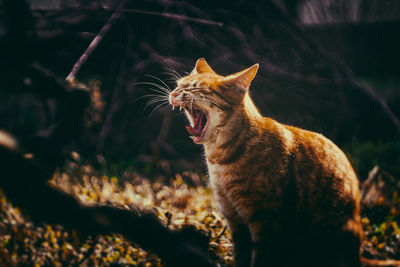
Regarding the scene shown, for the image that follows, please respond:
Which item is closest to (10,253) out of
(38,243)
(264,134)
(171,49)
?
(38,243)

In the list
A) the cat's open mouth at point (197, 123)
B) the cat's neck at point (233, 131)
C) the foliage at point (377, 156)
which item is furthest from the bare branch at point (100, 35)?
the foliage at point (377, 156)

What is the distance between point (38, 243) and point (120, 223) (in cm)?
176

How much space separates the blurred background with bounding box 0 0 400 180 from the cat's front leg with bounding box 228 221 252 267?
2.65ft

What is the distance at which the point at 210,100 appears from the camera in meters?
2.06

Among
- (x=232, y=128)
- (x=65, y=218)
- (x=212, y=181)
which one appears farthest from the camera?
(x=212, y=181)

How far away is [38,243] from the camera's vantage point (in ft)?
10.4

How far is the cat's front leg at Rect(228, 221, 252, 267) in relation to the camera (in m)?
2.26

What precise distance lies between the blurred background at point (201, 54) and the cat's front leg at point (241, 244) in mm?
808

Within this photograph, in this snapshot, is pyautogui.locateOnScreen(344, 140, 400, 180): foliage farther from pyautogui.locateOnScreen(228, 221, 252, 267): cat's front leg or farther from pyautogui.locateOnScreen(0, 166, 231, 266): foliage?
pyautogui.locateOnScreen(228, 221, 252, 267): cat's front leg

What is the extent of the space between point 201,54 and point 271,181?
1349 mm

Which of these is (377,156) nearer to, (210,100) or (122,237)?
(210,100)

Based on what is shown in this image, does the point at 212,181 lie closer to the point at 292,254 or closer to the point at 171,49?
the point at 292,254

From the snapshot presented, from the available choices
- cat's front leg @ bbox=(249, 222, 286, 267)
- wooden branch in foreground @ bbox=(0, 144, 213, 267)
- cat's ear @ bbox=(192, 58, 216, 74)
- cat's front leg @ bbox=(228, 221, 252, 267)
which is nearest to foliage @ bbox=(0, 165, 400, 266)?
cat's front leg @ bbox=(228, 221, 252, 267)

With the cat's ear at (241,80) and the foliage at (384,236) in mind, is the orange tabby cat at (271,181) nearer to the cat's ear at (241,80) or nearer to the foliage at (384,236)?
the cat's ear at (241,80)
